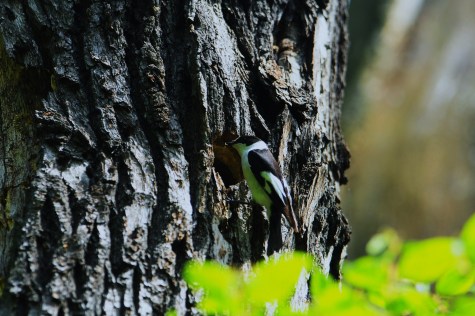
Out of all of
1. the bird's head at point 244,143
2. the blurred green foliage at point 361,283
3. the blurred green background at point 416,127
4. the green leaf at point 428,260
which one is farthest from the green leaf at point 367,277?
the blurred green background at point 416,127

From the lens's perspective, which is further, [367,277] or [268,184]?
[268,184]

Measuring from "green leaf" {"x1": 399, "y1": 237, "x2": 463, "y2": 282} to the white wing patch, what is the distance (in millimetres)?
1131

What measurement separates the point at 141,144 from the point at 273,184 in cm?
69

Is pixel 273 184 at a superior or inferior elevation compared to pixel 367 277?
superior

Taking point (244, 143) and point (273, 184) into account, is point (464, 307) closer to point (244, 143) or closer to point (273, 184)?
point (273, 184)

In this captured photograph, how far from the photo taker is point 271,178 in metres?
3.20

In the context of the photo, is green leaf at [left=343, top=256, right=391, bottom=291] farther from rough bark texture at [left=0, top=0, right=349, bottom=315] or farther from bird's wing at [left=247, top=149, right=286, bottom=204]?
bird's wing at [left=247, top=149, right=286, bottom=204]

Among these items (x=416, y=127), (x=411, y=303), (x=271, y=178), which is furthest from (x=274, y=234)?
(x=416, y=127)

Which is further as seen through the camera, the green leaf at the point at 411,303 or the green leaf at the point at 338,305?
the green leaf at the point at 411,303

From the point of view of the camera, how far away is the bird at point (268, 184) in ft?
9.58

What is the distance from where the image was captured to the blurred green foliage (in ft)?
5.35

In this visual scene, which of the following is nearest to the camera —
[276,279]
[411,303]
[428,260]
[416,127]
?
[276,279]

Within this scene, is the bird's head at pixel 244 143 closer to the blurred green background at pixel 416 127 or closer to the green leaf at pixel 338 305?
the green leaf at pixel 338 305

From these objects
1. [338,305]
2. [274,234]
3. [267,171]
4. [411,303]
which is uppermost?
[267,171]
